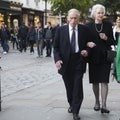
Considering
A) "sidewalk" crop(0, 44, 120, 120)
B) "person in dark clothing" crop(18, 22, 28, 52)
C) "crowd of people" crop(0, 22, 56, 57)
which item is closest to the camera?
"sidewalk" crop(0, 44, 120, 120)

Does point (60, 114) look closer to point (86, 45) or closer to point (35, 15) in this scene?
point (86, 45)

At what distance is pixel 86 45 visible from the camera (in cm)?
780

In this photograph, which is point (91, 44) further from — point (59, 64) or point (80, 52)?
point (59, 64)

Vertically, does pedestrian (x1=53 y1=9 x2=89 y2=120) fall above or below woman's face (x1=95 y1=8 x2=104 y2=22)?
below

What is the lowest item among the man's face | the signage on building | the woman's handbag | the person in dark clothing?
the person in dark clothing

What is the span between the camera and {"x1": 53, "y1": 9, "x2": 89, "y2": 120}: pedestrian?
7641 millimetres

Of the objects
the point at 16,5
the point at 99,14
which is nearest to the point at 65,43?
the point at 99,14

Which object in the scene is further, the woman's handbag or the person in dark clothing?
the person in dark clothing

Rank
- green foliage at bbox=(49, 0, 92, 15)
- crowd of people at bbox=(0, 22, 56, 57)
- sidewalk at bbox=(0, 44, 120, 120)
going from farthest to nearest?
green foliage at bbox=(49, 0, 92, 15)
crowd of people at bbox=(0, 22, 56, 57)
sidewalk at bbox=(0, 44, 120, 120)

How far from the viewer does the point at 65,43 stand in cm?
775

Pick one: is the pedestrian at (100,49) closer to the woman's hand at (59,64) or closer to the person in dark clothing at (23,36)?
the woman's hand at (59,64)

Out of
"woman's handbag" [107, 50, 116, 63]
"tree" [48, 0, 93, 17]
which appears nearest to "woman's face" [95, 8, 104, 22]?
"woman's handbag" [107, 50, 116, 63]

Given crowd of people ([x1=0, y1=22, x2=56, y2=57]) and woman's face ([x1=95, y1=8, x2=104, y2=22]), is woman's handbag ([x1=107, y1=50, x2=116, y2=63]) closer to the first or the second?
woman's face ([x1=95, y1=8, x2=104, y2=22])

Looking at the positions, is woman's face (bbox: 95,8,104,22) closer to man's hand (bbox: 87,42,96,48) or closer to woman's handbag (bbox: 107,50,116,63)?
man's hand (bbox: 87,42,96,48)
